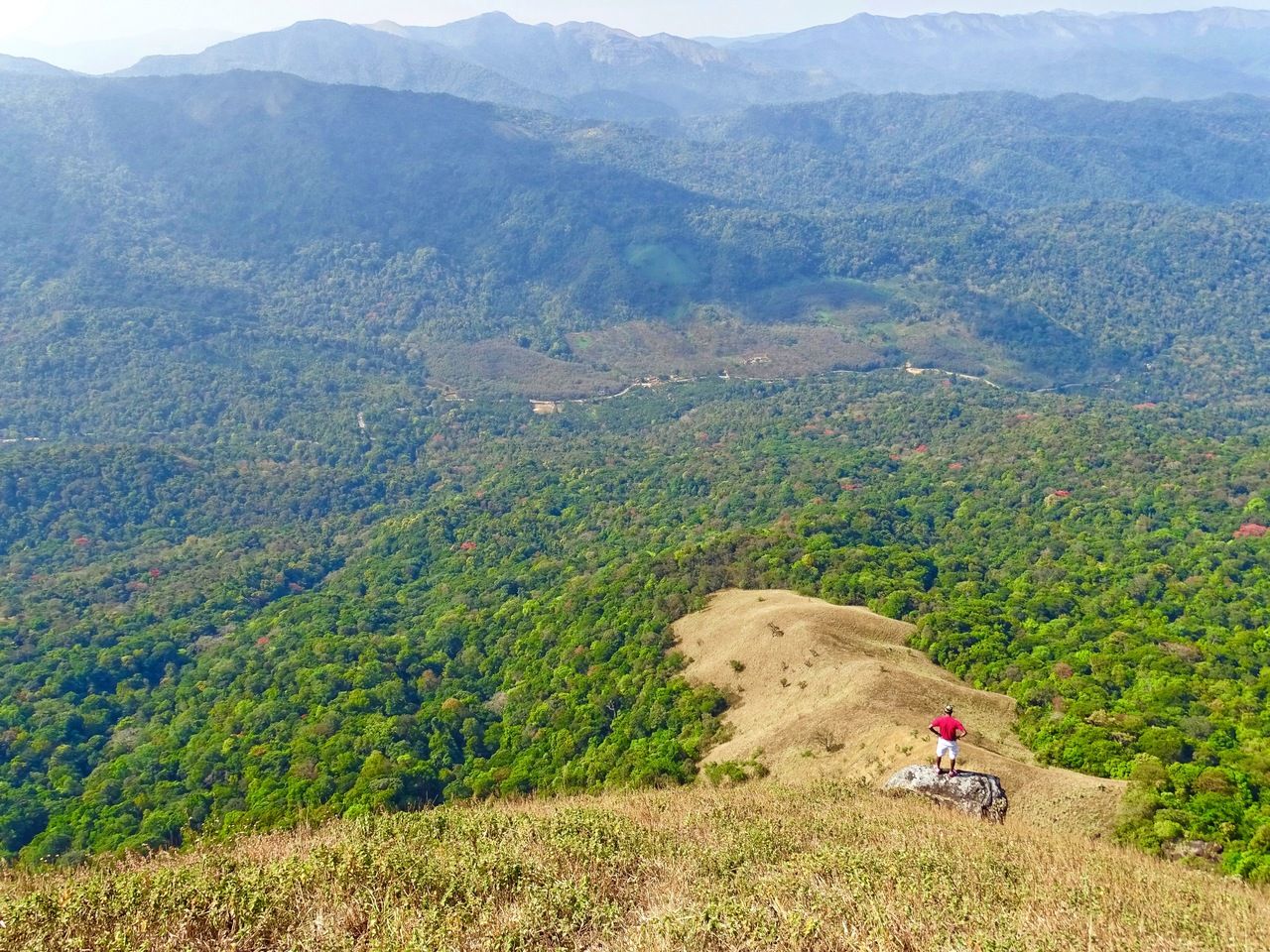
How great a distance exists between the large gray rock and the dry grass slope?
5.46ft

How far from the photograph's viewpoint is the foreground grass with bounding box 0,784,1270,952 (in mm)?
15656

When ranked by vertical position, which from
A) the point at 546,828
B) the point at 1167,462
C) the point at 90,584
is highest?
the point at 546,828

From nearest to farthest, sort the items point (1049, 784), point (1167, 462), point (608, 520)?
point (1049, 784), point (1167, 462), point (608, 520)

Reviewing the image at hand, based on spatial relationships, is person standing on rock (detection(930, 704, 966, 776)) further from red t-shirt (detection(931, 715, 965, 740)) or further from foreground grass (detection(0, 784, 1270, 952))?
foreground grass (detection(0, 784, 1270, 952))

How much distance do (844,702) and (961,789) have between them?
50.4 feet

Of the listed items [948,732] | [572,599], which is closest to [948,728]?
[948,732]

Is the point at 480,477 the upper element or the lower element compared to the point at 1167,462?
lower

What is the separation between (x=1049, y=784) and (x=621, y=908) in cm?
2311

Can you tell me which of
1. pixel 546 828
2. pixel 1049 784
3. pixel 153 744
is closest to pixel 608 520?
pixel 153 744

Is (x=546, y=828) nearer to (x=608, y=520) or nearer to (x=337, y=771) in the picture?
(x=337, y=771)

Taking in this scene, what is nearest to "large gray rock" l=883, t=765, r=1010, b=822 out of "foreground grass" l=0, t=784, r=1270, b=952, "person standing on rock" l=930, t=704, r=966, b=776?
"person standing on rock" l=930, t=704, r=966, b=776

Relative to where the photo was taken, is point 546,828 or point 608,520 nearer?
point 546,828

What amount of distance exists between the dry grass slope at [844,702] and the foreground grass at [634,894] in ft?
35.6

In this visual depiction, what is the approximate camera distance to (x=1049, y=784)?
111 ft
